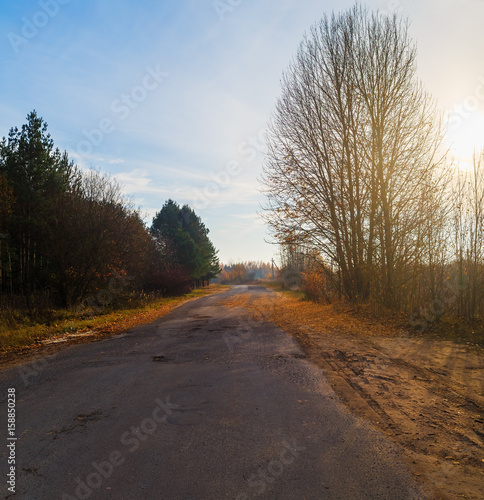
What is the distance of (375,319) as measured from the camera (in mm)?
14195

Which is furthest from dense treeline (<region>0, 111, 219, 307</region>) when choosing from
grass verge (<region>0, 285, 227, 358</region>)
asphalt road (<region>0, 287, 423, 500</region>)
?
asphalt road (<region>0, 287, 423, 500</region>)

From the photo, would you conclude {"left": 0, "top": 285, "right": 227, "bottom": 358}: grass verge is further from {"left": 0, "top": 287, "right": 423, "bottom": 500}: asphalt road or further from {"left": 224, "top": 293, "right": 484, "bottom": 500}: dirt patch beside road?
{"left": 224, "top": 293, "right": 484, "bottom": 500}: dirt patch beside road

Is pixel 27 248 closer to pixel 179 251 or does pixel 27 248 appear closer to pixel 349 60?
pixel 349 60

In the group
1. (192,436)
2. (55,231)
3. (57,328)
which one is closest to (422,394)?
(192,436)

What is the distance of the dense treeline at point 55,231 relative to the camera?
17281 millimetres

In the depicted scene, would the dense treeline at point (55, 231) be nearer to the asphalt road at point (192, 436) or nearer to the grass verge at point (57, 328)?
the grass verge at point (57, 328)

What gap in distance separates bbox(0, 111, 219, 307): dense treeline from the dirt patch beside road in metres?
11.1

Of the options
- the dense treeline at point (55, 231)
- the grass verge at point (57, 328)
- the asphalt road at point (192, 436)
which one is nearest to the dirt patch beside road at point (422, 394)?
the asphalt road at point (192, 436)

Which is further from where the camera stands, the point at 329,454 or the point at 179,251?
the point at 179,251

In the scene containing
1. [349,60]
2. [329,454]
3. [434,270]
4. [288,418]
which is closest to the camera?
[329,454]

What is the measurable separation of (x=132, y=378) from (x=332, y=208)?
46.0ft

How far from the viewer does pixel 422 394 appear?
5766 mm

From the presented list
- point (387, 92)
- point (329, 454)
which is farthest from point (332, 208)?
point (329, 454)

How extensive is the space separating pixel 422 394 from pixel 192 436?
3.51m
